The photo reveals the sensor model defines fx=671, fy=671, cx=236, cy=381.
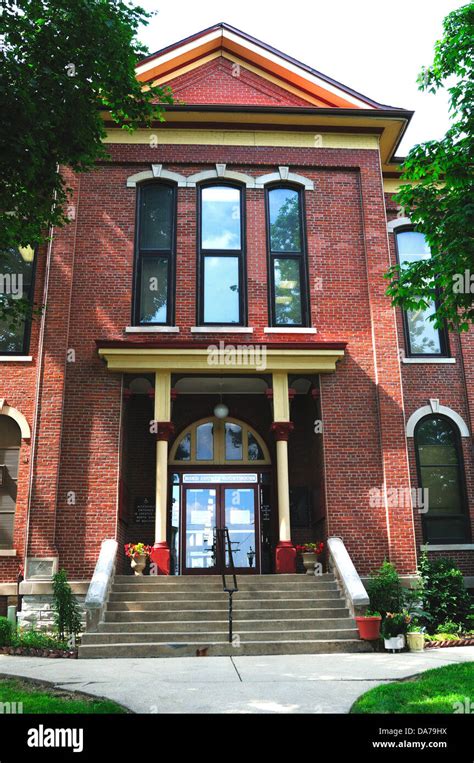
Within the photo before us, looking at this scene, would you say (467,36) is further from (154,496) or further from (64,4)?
(154,496)

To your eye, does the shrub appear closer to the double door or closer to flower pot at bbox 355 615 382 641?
the double door

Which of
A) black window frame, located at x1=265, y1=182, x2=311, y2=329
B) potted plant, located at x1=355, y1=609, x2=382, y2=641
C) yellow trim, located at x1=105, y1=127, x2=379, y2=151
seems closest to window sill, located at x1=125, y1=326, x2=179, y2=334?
black window frame, located at x1=265, y1=182, x2=311, y2=329

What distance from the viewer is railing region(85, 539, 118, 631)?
10.8 m

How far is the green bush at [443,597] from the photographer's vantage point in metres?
13.2

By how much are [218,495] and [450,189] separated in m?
8.48

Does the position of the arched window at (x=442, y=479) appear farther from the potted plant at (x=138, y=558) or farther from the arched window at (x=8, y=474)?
the arched window at (x=8, y=474)

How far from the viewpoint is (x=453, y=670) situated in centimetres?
768

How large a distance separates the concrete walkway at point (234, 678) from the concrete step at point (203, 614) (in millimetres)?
1519

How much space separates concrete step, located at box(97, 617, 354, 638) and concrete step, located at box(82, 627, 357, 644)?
10cm

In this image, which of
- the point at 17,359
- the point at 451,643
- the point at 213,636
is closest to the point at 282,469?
the point at 213,636

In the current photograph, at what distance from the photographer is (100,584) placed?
37.7 feet

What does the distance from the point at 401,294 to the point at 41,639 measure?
26.5ft

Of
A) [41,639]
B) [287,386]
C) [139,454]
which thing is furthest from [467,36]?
[41,639]
